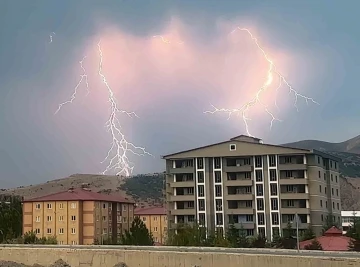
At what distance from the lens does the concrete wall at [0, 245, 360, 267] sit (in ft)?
89.2

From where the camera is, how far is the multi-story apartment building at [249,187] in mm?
71125

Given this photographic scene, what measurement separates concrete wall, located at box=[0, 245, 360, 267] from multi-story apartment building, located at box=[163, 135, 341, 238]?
32.4 m

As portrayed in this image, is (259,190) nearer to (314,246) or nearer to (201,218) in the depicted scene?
(201,218)

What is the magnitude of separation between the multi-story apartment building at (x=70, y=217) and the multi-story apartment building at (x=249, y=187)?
9903mm

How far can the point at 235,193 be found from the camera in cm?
7356

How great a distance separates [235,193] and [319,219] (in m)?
11.0

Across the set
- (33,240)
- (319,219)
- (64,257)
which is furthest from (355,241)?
(33,240)

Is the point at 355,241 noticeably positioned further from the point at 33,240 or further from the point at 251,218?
the point at 33,240

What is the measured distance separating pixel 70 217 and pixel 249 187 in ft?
79.6

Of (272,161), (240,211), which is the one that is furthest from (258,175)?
(240,211)

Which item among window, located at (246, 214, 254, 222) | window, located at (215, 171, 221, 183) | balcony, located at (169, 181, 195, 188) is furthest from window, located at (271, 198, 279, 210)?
balcony, located at (169, 181, 195, 188)

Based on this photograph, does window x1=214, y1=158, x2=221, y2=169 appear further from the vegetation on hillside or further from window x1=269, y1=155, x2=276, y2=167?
the vegetation on hillside

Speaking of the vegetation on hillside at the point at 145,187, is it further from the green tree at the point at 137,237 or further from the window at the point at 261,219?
the green tree at the point at 137,237

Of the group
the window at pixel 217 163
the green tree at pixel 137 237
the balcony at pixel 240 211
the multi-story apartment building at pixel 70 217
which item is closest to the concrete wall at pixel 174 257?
the green tree at pixel 137 237
